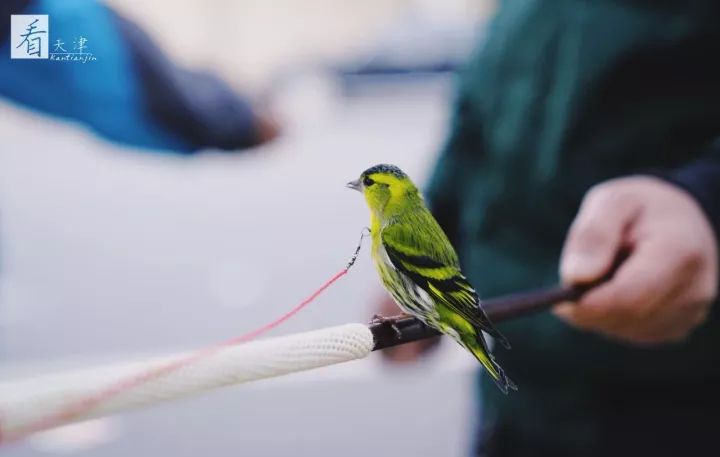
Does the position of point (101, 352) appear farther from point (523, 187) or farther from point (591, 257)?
point (591, 257)

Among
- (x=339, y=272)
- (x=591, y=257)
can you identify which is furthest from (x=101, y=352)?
(x=339, y=272)

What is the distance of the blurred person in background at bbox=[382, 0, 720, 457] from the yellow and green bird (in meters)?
0.19

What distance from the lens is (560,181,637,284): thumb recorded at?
0.39 metres

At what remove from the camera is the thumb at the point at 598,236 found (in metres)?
0.39

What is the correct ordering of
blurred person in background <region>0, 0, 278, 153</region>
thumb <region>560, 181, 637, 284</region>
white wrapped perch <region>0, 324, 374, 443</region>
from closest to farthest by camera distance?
white wrapped perch <region>0, 324, 374, 443</region>, blurred person in background <region>0, 0, 278, 153</region>, thumb <region>560, 181, 637, 284</region>

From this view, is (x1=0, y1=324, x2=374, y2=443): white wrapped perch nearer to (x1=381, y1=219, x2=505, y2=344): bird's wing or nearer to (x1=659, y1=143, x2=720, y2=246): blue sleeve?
(x1=381, y1=219, x2=505, y2=344): bird's wing

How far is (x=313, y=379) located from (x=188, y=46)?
109 cm

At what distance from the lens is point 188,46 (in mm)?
446

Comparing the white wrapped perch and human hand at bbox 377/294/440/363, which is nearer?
the white wrapped perch

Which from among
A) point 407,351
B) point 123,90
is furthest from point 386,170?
point 407,351

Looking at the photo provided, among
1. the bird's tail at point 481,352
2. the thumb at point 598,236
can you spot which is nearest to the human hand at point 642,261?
the thumb at point 598,236

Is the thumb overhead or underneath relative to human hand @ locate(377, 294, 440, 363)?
overhead

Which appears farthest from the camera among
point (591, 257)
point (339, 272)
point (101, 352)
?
point (101, 352)

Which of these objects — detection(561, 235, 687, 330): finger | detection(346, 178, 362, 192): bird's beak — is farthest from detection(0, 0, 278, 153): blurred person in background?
detection(561, 235, 687, 330): finger
